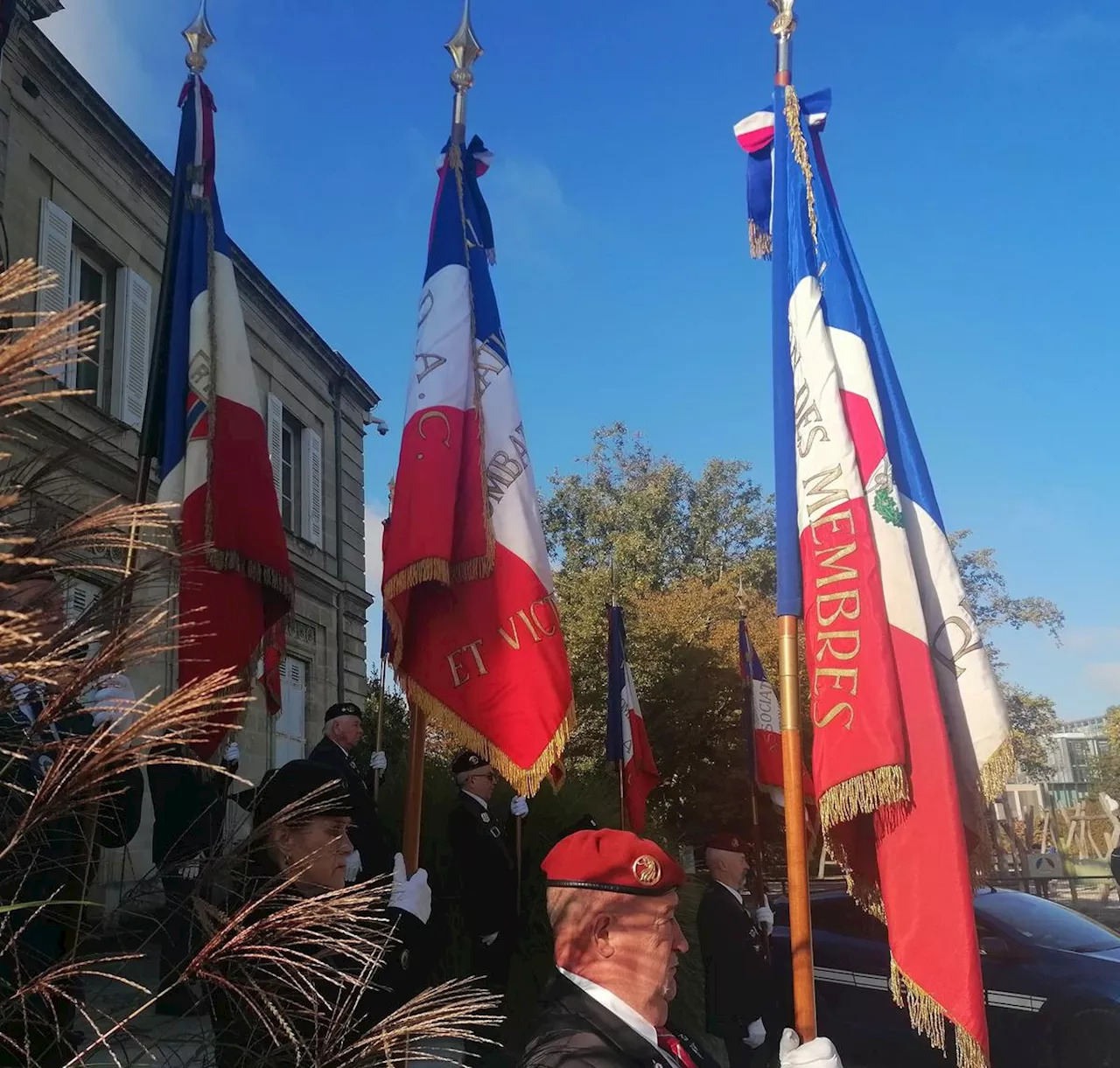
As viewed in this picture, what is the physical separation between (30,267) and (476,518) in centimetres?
292

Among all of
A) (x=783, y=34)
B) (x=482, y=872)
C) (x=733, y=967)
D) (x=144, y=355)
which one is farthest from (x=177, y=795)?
(x=144, y=355)

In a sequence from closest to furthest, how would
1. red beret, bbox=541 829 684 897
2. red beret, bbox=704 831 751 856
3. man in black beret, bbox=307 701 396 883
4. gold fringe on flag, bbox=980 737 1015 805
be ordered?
1. red beret, bbox=541 829 684 897
2. gold fringe on flag, bbox=980 737 1015 805
3. man in black beret, bbox=307 701 396 883
4. red beret, bbox=704 831 751 856

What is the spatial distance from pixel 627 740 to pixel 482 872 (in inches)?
116

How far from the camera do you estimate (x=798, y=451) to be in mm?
4215

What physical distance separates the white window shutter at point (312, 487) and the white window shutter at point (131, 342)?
4.00 meters

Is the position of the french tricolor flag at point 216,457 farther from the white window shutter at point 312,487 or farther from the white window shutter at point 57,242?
the white window shutter at point 312,487

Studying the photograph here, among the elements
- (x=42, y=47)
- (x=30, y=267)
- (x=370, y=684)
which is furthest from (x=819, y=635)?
(x=370, y=684)

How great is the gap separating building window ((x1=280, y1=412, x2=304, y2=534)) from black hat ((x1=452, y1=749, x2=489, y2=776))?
9731mm

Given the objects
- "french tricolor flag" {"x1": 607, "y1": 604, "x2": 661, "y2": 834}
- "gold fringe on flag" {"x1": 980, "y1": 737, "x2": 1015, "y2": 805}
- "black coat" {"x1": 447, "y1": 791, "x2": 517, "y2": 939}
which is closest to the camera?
"gold fringe on flag" {"x1": 980, "y1": 737, "x2": 1015, "y2": 805}

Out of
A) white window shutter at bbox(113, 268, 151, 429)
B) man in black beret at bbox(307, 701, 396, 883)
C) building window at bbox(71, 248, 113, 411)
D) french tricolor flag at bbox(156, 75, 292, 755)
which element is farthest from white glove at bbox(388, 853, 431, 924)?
white window shutter at bbox(113, 268, 151, 429)

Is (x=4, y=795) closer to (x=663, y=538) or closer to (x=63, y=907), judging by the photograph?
(x=63, y=907)

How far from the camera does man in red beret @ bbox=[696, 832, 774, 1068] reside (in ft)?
17.8

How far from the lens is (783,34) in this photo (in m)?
4.62

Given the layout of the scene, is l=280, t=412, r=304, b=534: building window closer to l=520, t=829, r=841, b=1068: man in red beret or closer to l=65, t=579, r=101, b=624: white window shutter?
l=65, t=579, r=101, b=624: white window shutter
